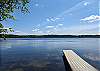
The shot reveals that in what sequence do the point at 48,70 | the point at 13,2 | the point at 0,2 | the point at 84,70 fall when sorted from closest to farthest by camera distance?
the point at 0,2, the point at 13,2, the point at 84,70, the point at 48,70

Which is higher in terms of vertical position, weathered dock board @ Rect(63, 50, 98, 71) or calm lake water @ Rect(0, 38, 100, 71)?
weathered dock board @ Rect(63, 50, 98, 71)

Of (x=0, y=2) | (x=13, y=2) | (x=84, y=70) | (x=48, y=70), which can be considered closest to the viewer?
(x=0, y=2)

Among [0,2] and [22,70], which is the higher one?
[0,2]

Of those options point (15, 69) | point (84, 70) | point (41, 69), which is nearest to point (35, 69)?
point (41, 69)

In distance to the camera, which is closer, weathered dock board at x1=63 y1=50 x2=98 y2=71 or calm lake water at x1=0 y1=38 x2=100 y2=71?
weathered dock board at x1=63 y1=50 x2=98 y2=71

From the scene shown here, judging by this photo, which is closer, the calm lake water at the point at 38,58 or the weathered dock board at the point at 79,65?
the weathered dock board at the point at 79,65

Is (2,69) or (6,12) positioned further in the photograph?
(2,69)

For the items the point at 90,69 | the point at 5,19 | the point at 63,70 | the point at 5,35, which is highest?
the point at 5,19

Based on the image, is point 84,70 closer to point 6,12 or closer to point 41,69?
point 41,69

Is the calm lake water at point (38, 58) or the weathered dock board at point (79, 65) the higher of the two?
the weathered dock board at point (79, 65)

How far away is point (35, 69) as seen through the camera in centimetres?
2241

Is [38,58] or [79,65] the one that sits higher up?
[79,65]

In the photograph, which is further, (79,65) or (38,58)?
(38,58)

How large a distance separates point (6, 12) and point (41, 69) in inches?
649
